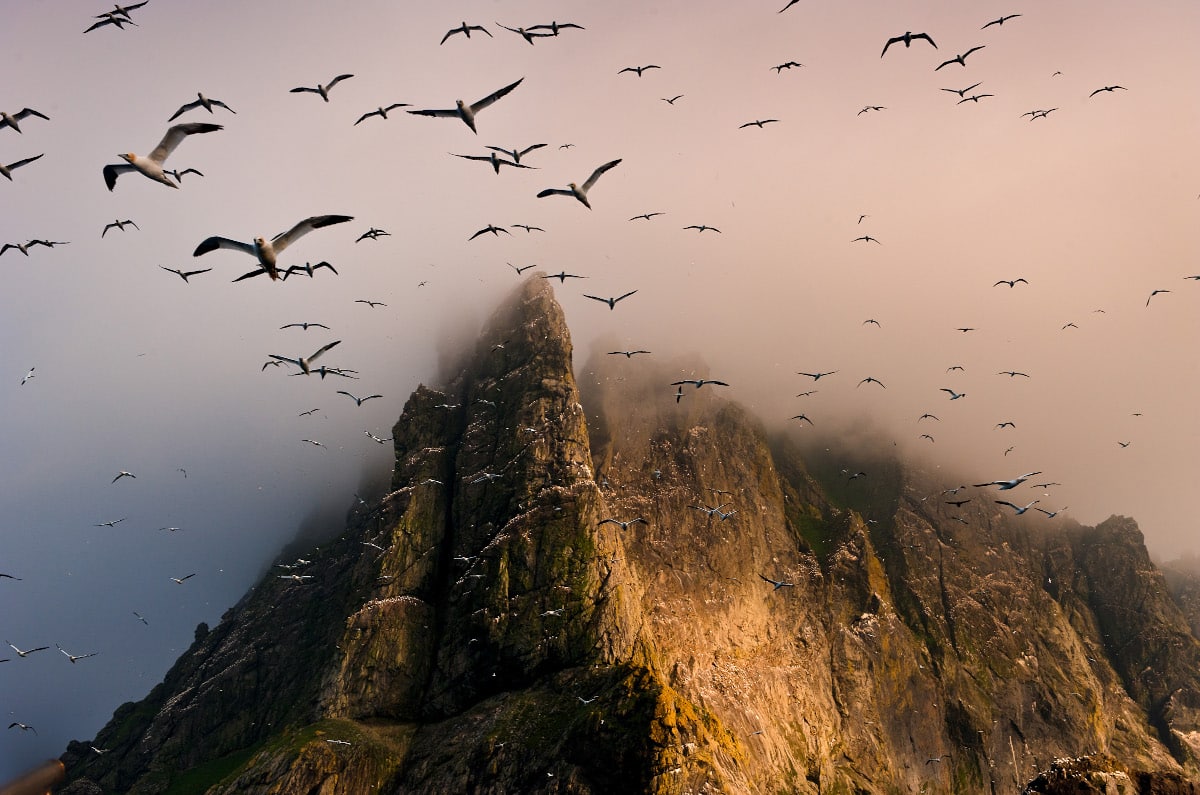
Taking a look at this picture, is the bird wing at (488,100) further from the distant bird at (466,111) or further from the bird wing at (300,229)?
the bird wing at (300,229)

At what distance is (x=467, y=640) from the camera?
303ft

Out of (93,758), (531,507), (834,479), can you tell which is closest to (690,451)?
(531,507)

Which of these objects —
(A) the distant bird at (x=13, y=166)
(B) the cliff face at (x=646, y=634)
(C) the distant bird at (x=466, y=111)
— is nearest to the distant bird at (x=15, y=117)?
(A) the distant bird at (x=13, y=166)

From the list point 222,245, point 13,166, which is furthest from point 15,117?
point 222,245

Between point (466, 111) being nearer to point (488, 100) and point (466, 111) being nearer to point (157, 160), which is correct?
point (488, 100)

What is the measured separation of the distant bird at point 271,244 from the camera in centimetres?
1738

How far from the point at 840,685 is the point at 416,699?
87824mm

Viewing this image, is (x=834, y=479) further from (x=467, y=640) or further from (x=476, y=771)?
(x=476, y=771)

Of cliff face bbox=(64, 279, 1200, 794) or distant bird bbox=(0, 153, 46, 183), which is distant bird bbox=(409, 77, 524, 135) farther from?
cliff face bbox=(64, 279, 1200, 794)

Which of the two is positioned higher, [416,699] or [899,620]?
[416,699]

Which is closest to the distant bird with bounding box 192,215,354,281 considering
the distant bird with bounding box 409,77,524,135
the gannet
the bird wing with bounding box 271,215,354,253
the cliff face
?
the bird wing with bounding box 271,215,354,253

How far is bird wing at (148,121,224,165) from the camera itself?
20.3 meters

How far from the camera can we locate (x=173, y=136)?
21172 mm

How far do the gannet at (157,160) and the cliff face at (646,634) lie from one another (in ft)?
201
